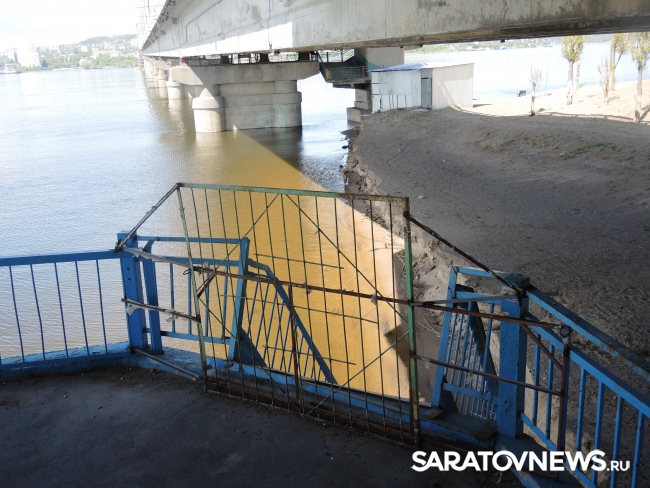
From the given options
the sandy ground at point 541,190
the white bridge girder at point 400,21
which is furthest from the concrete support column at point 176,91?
the white bridge girder at point 400,21

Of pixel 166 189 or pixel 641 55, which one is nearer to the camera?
pixel 166 189

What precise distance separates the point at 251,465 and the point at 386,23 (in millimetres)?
7024

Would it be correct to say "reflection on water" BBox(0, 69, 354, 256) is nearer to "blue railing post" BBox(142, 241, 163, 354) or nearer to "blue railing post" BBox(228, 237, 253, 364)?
"blue railing post" BBox(142, 241, 163, 354)

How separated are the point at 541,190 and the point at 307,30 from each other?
296 inches

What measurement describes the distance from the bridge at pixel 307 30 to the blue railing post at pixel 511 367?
3.33 metres

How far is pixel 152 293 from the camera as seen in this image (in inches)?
244

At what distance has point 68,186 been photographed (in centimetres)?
2473

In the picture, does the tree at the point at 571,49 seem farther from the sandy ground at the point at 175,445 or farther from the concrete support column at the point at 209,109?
the sandy ground at the point at 175,445

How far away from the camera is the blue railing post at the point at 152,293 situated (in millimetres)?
6074

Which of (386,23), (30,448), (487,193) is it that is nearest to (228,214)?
(487,193)

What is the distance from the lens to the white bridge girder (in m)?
6.59

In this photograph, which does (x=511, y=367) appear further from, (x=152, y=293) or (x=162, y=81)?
(x=162, y=81)

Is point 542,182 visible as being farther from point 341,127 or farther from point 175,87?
point 175,87

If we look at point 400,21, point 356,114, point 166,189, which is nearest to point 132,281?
point 400,21
